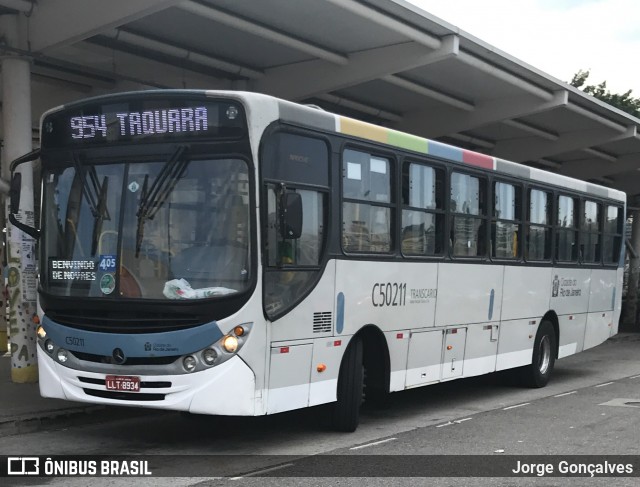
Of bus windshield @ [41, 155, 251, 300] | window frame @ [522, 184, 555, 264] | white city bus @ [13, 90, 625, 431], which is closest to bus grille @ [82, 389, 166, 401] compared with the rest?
white city bus @ [13, 90, 625, 431]

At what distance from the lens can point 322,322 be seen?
8.55 metres

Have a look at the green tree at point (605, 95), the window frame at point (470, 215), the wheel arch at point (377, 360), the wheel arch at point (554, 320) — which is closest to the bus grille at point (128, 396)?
the wheel arch at point (377, 360)

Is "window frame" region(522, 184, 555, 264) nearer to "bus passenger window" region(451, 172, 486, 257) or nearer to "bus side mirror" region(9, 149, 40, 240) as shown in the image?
"bus passenger window" region(451, 172, 486, 257)

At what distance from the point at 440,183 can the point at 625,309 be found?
79.8 ft

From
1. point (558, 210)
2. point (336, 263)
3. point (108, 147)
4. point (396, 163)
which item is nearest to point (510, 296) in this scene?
point (558, 210)

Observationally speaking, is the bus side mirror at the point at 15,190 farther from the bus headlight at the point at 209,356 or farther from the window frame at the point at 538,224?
the window frame at the point at 538,224

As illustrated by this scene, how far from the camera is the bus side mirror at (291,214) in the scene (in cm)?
771

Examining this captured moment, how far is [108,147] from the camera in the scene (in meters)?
8.16

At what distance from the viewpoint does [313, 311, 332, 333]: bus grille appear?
845 cm

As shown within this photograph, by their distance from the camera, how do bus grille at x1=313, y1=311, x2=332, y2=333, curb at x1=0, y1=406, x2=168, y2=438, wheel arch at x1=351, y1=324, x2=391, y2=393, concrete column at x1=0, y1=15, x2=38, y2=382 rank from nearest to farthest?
bus grille at x1=313, y1=311, x2=332, y2=333
curb at x1=0, y1=406, x2=168, y2=438
wheel arch at x1=351, y1=324, x2=391, y2=393
concrete column at x1=0, y1=15, x2=38, y2=382

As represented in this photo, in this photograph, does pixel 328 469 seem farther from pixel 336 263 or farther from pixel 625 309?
pixel 625 309

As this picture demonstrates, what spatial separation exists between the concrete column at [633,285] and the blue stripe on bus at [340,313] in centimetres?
2492

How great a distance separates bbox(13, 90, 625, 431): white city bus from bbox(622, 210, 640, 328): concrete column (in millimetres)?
23549

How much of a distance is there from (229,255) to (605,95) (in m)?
35.4
